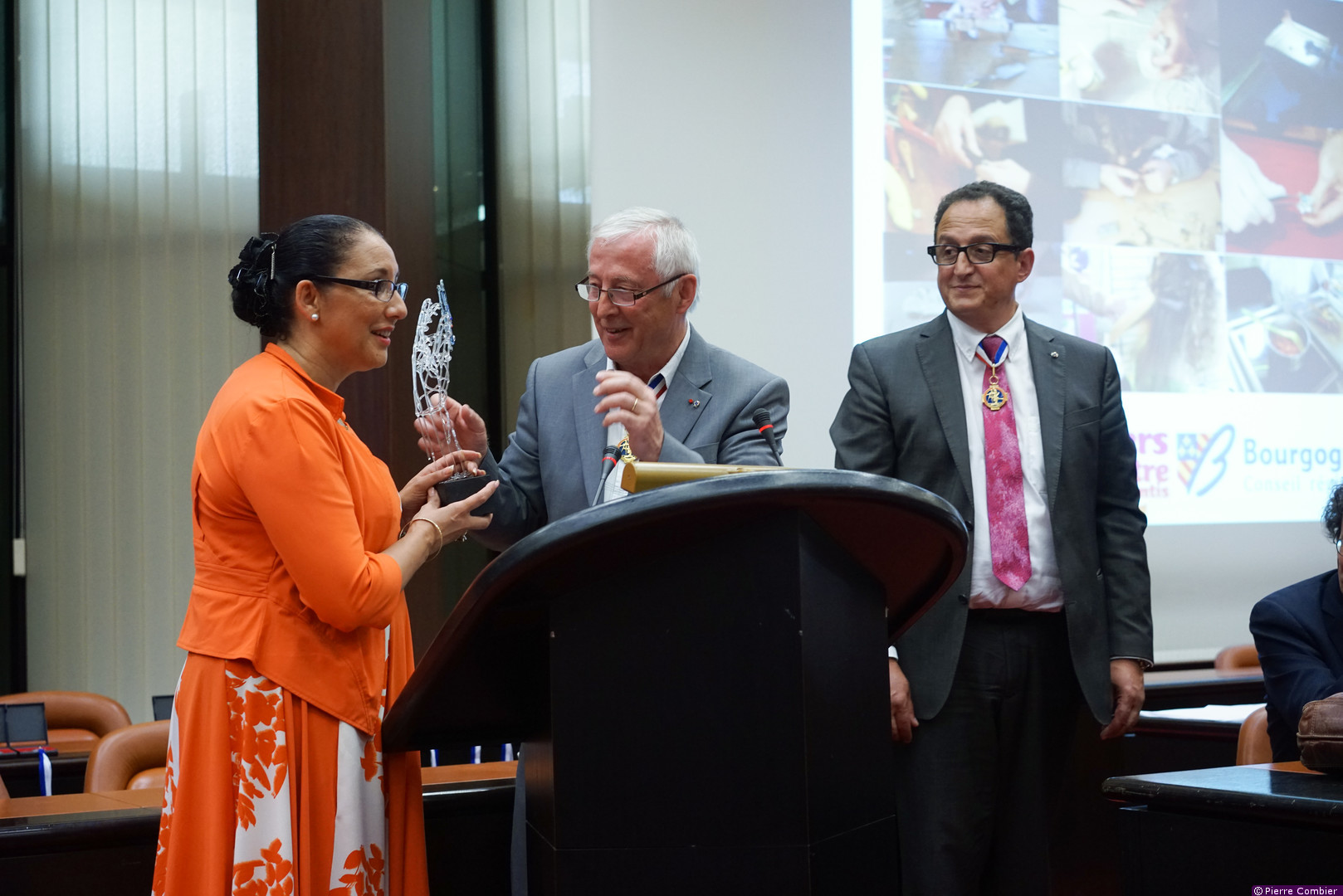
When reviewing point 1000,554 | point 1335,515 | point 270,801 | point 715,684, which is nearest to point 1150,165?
point 1335,515

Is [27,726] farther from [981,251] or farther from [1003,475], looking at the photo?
[981,251]

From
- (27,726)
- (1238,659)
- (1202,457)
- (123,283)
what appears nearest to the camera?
(27,726)

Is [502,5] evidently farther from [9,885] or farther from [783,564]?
[783,564]

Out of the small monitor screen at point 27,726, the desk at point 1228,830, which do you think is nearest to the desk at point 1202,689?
the desk at point 1228,830

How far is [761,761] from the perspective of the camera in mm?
839

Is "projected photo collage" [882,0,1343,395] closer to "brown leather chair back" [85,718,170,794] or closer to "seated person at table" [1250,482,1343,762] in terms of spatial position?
"seated person at table" [1250,482,1343,762]

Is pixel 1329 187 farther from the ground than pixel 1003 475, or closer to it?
A: farther from the ground

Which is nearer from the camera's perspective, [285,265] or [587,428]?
[285,265]

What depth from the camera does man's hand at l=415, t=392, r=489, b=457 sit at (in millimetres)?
1634

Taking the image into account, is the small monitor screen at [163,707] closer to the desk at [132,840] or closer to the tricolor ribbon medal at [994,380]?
the desk at [132,840]

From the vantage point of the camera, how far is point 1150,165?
181 inches

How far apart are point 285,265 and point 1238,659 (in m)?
3.85

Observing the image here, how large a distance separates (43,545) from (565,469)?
191 inches

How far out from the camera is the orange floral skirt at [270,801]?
1.35 m
